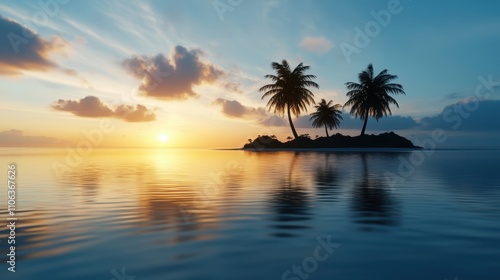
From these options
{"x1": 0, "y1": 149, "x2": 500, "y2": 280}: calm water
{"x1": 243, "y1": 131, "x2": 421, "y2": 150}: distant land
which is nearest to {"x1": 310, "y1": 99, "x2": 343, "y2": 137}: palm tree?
{"x1": 243, "y1": 131, "x2": 421, "y2": 150}: distant land

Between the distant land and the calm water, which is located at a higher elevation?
the distant land

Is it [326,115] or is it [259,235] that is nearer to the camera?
[259,235]

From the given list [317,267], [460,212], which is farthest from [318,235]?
[460,212]

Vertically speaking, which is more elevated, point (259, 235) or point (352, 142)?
point (352, 142)

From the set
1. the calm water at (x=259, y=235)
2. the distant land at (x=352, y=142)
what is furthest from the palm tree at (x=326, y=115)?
the calm water at (x=259, y=235)

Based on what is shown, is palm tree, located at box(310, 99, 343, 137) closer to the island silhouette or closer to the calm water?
the island silhouette

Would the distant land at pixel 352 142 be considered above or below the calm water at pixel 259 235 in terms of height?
above

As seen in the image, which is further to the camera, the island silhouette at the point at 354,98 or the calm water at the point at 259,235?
the island silhouette at the point at 354,98

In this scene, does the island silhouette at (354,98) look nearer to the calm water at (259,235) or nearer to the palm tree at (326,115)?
the palm tree at (326,115)

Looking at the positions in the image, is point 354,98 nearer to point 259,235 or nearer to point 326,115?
point 326,115

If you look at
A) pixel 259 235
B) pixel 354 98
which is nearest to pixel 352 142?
pixel 354 98

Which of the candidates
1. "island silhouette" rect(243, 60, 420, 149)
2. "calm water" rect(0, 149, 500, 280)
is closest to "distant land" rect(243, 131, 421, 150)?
"island silhouette" rect(243, 60, 420, 149)

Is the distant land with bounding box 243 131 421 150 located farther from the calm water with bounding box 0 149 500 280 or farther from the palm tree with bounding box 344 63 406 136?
the calm water with bounding box 0 149 500 280

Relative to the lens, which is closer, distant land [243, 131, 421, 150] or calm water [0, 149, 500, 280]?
calm water [0, 149, 500, 280]
